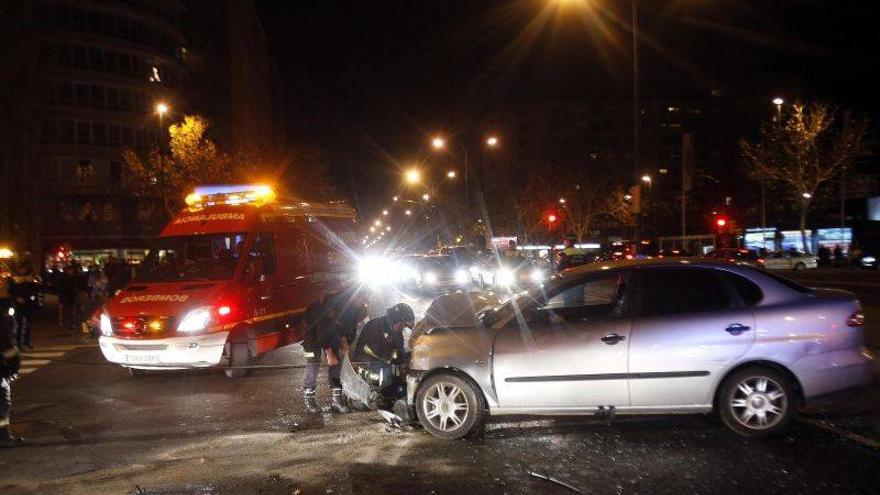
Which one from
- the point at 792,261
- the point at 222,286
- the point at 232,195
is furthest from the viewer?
the point at 792,261

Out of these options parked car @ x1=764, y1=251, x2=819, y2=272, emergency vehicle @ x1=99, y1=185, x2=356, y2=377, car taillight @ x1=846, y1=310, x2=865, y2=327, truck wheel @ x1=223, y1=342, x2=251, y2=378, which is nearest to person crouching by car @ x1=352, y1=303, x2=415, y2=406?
emergency vehicle @ x1=99, y1=185, x2=356, y2=377

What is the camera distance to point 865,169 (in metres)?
57.5

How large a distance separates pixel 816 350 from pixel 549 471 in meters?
2.71

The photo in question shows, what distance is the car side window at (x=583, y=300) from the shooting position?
22.8 ft

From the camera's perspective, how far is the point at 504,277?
2406 centimetres

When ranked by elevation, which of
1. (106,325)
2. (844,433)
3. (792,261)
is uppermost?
(106,325)

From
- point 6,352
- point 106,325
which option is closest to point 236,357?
point 106,325

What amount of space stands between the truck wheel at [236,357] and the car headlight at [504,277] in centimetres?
1331

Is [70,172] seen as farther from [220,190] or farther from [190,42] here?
[220,190]

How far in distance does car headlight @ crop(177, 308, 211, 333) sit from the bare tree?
3543 cm

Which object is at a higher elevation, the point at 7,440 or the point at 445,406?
→ the point at 445,406

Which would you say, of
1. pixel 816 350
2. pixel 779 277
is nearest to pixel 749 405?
pixel 816 350

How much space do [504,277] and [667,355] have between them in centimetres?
1754

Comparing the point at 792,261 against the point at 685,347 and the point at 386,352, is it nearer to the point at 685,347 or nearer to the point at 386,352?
the point at 685,347
